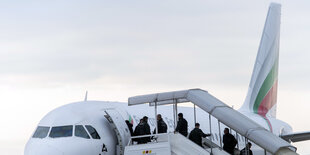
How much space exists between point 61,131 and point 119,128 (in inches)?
77.2

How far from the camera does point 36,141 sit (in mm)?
18641

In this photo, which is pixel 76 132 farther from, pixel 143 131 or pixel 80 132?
pixel 143 131

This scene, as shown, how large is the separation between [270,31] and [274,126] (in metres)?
7.42

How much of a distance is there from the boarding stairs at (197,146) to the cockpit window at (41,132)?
2.77 m

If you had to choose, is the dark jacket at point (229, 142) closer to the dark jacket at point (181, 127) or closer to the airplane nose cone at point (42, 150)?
the dark jacket at point (181, 127)

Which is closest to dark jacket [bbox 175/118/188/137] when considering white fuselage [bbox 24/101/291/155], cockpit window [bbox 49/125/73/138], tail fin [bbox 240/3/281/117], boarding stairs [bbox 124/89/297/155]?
boarding stairs [bbox 124/89/297/155]

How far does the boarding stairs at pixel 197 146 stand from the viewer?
1656 cm

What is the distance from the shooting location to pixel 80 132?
18688 mm

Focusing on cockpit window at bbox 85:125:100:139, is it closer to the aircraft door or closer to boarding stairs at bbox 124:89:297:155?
the aircraft door

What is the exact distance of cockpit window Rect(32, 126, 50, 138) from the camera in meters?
18.8

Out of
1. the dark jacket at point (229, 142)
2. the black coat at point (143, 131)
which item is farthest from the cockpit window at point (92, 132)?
the dark jacket at point (229, 142)

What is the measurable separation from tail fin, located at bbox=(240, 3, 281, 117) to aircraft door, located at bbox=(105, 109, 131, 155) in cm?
1750

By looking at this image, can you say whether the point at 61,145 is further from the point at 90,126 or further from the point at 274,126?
the point at 274,126

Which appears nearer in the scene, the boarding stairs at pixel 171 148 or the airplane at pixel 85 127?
the boarding stairs at pixel 171 148
